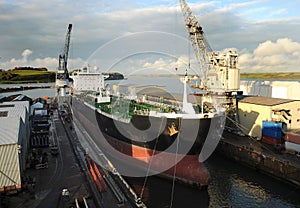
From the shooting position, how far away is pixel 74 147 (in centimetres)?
1753

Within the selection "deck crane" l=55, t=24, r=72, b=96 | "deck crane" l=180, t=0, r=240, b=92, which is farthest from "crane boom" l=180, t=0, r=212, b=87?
"deck crane" l=55, t=24, r=72, b=96

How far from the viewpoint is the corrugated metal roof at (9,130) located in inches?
396

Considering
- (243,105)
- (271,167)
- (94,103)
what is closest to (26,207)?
(271,167)

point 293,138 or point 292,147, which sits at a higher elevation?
point 293,138

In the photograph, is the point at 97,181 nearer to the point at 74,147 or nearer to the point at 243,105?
the point at 74,147

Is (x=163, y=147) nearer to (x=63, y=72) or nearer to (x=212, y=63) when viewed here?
(x=212, y=63)

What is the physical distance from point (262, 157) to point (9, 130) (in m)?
16.0

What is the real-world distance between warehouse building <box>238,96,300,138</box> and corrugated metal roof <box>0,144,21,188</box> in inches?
772

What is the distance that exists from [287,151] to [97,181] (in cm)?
1408


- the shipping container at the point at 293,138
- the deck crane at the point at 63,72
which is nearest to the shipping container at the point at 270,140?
the shipping container at the point at 293,138

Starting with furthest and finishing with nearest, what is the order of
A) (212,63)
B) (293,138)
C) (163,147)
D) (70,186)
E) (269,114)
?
(212,63), (269,114), (293,138), (163,147), (70,186)

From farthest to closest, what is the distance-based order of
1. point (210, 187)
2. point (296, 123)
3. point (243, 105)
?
point (243, 105) → point (296, 123) → point (210, 187)

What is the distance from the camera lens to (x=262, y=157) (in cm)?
1625

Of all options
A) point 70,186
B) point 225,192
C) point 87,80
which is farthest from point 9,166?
point 87,80
